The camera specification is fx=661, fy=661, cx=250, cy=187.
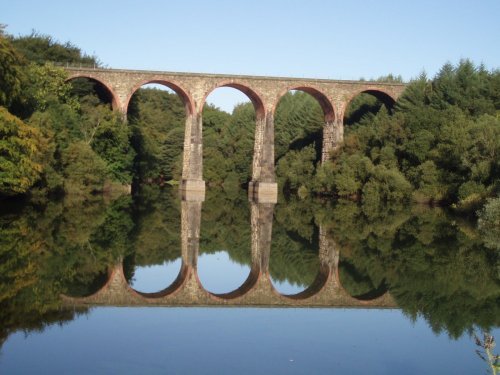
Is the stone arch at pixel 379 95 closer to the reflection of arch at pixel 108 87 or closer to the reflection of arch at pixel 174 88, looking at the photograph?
the reflection of arch at pixel 174 88

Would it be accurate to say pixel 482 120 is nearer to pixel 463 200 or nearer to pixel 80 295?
pixel 463 200

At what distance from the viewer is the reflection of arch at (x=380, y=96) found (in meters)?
45.0

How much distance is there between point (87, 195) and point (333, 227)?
15780mm

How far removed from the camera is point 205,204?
36094 millimetres

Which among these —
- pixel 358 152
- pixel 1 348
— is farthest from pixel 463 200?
pixel 1 348

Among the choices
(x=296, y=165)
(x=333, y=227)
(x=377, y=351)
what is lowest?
(x=377, y=351)

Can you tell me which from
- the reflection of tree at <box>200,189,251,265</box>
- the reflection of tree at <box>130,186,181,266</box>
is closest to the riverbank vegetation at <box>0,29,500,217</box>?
the reflection of tree at <box>130,186,181,266</box>

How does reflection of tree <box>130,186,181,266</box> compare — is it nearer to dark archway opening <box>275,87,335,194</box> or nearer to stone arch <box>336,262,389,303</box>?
stone arch <box>336,262,389,303</box>

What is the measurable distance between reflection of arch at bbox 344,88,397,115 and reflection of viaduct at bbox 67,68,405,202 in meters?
0.07

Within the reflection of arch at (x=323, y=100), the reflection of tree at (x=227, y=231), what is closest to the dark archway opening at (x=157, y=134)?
the reflection of arch at (x=323, y=100)

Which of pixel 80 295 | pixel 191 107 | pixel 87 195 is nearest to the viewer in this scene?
pixel 80 295

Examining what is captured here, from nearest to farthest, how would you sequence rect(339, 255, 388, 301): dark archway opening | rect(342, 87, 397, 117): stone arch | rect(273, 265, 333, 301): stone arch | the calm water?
1. the calm water
2. rect(339, 255, 388, 301): dark archway opening
3. rect(273, 265, 333, 301): stone arch
4. rect(342, 87, 397, 117): stone arch

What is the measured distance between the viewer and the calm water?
730 cm

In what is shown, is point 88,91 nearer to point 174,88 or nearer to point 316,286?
point 174,88
